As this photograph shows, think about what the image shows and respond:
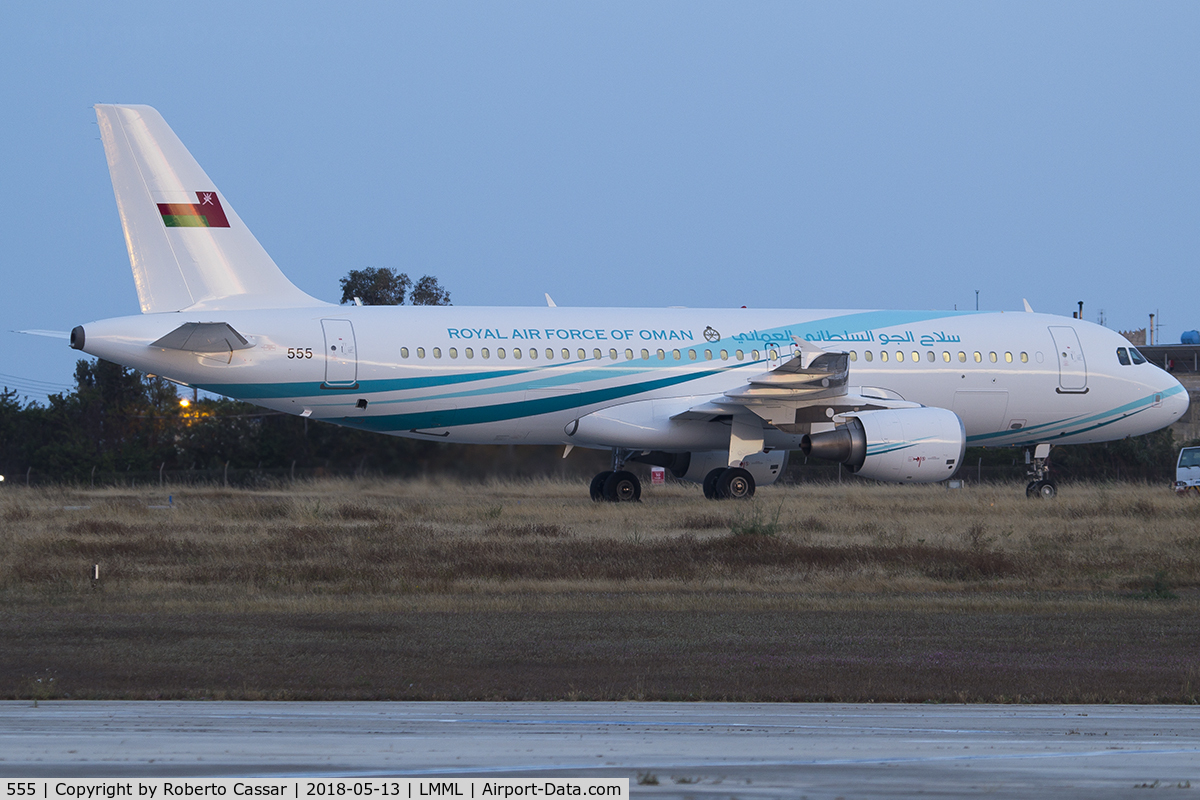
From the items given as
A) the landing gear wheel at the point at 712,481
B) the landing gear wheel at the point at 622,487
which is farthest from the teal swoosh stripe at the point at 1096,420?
the landing gear wheel at the point at 622,487

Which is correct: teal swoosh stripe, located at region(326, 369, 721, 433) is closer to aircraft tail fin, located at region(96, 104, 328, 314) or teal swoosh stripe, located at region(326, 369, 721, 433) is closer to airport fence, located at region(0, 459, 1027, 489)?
airport fence, located at region(0, 459, 1027, 489)

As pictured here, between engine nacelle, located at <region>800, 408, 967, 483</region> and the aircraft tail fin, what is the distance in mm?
10393

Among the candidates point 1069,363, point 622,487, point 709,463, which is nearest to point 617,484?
point 622,487

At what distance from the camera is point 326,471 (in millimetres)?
27688

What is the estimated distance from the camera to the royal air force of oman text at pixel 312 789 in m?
5.09

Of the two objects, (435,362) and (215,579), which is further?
(435,362)

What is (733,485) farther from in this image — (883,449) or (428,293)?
(428,293)

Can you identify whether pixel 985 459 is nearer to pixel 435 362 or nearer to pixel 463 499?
pixel 463 499

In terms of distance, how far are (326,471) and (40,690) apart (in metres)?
20.3

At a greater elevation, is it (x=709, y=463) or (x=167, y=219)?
(x=167, y=219)

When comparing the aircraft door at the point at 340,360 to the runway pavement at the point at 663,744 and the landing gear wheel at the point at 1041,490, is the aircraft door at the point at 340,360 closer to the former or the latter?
the landing gear wheel at the point at 1041,490

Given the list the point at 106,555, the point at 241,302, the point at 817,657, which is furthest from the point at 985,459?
the point at 817,657

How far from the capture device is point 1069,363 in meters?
26.6

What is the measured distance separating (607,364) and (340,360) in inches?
187
